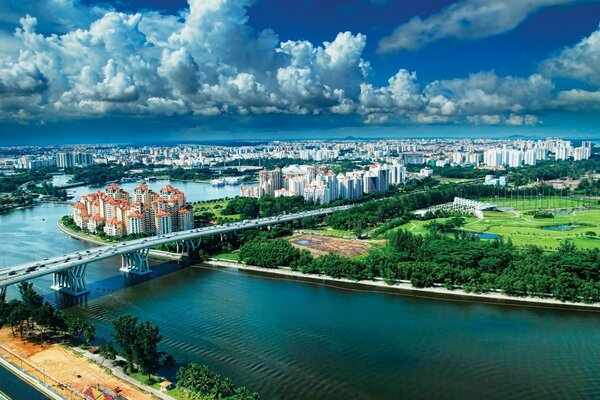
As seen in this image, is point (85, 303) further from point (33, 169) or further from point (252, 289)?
point (33, 169)

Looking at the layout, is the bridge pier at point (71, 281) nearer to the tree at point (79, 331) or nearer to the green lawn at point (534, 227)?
the tree at point (79, 331)

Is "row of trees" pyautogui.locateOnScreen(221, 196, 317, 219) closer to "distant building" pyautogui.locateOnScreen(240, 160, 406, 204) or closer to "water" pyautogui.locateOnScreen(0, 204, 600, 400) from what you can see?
"distant building" pyautogui.locateOnScreen(240, 160, 406, 204)

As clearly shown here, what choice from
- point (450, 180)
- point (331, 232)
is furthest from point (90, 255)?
point (450, 180)

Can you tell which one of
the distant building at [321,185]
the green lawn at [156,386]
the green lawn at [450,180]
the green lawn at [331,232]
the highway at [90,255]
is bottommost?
the green lawn at [156,386]

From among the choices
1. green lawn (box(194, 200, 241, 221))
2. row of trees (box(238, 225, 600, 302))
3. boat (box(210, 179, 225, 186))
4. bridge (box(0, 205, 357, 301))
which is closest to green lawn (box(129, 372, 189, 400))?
bridge (box(0, 205, 357, 301))

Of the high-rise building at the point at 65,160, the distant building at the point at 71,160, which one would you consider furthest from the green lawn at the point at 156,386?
the high-rise building at the point at 65,160

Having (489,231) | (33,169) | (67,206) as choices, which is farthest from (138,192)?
(33,169)
